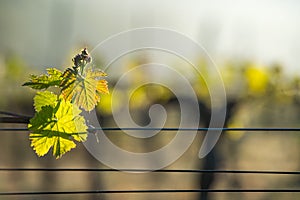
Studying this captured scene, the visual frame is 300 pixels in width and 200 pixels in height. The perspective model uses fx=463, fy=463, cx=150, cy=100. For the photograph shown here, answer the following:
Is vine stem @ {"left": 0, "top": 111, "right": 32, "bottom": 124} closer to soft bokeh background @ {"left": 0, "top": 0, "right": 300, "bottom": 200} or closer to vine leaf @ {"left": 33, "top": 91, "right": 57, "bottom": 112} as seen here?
vine leaf @ {"left": 33, "top": 91, "right": 57, "bottom": 112}

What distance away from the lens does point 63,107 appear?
738 mm

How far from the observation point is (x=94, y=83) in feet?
2.48

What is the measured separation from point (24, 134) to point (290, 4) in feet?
4.88

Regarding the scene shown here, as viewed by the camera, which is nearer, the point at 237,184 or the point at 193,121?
the point at 193,121

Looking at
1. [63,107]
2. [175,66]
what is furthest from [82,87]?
[175,66]

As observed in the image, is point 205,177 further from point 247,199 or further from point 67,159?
point 67,159

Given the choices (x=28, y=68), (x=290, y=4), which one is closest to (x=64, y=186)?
(x=28, y=68)

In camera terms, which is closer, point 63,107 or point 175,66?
point 63,107

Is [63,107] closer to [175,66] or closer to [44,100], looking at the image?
[44,100]

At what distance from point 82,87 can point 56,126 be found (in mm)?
75

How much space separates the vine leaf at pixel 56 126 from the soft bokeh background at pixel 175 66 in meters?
1.19

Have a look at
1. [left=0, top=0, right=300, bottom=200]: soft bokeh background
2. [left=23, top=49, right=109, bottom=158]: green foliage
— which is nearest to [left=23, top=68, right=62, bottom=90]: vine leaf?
[left=23, top=49, right=109, bottom=158]: green foliage

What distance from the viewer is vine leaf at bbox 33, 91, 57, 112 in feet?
2.44

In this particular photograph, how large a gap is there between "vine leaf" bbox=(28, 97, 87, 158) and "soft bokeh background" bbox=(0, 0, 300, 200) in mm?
1193
